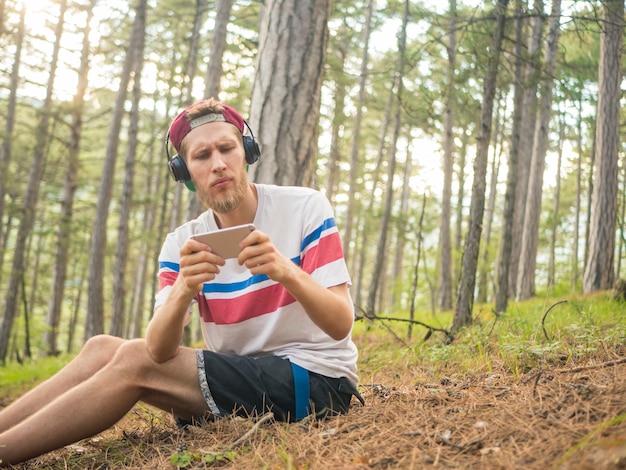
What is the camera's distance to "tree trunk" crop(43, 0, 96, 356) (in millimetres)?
13579

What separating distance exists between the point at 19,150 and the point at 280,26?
45.4ft

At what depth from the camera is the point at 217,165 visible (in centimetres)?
275

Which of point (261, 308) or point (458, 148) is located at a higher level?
point (458, 148)

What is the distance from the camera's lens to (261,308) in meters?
2.73

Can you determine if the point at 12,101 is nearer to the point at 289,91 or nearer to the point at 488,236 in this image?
the point at 289,91


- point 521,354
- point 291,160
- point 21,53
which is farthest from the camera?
point 21,53

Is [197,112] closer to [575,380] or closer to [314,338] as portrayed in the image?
[314,338]

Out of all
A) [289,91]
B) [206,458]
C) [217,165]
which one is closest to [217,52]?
[289,91]

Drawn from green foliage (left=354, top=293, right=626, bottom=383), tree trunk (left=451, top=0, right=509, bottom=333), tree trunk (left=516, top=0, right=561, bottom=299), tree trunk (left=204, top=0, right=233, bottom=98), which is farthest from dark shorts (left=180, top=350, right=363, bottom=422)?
tree trunk (left=516, top=0, right=561, bottom=299)

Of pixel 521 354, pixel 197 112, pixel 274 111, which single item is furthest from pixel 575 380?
pixel 274 111

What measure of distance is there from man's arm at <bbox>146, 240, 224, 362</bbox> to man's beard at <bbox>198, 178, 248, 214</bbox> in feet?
1.38

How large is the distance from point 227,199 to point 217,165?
7.3 inches

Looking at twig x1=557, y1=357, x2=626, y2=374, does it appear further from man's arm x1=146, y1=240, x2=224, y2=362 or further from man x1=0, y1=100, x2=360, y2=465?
man's arm x1=146, y1=240, x2=224, y2=362

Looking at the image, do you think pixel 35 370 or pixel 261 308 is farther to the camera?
pixel 35 370
